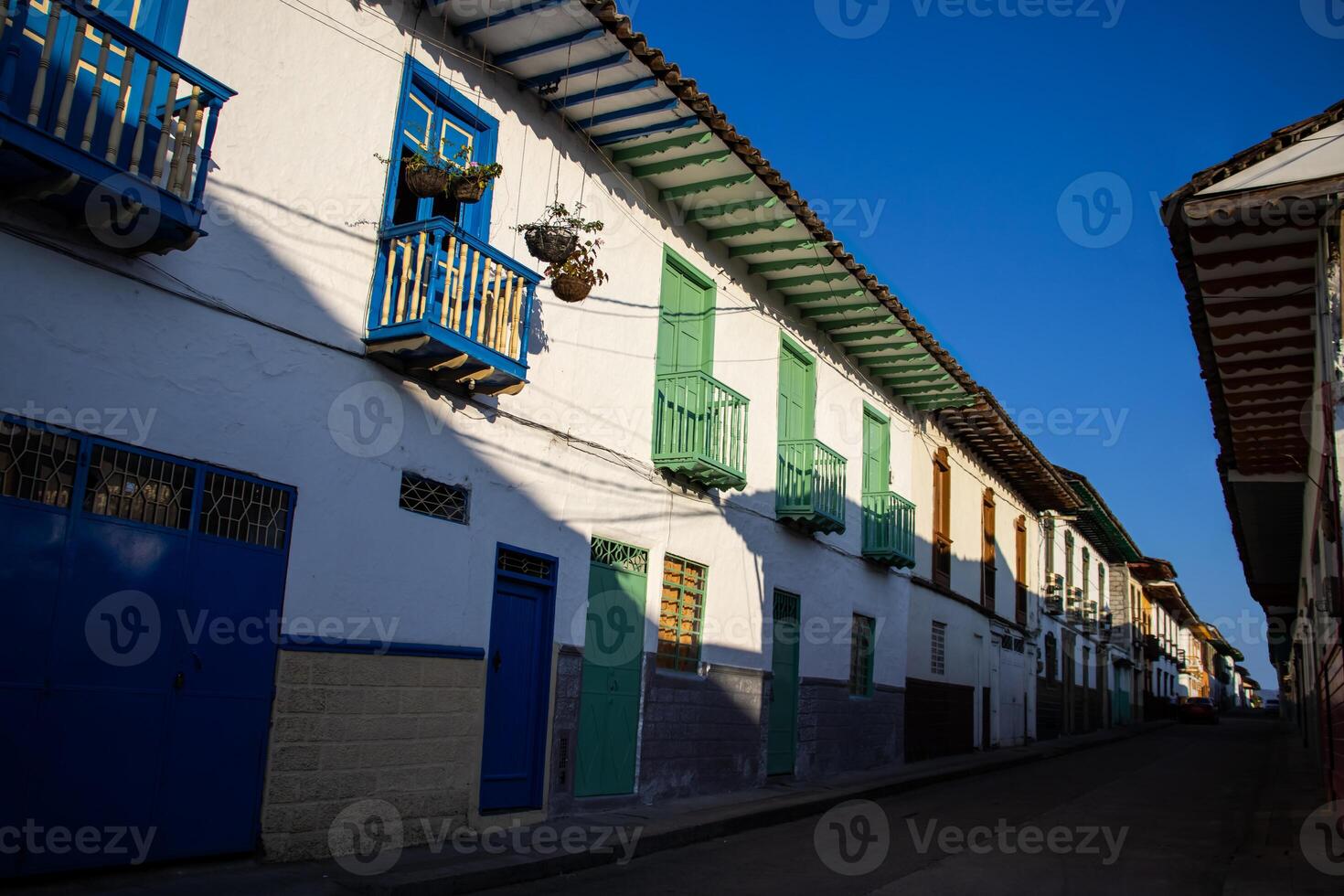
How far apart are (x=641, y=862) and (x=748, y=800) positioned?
3305mm

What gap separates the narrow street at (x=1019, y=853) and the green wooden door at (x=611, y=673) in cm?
118

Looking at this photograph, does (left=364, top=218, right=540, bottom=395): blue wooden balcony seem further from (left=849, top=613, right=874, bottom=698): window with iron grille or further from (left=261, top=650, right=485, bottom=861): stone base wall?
(left=849, top=613, right=874, bottom=698): window with iron grille

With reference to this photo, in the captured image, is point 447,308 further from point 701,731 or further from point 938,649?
point 938,649

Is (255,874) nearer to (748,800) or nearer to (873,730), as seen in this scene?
(748,800)

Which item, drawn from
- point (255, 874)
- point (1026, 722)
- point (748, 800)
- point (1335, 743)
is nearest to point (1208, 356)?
point (1335, 743)

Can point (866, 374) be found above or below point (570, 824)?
above

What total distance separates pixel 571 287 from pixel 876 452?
871 centimetres

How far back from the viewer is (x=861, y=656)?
1620 centimetres

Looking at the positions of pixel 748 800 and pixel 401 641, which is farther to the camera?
pixel 748 800

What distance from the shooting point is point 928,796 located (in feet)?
45.0

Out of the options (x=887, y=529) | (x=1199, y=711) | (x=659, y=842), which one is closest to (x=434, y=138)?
(x=659, y=842)

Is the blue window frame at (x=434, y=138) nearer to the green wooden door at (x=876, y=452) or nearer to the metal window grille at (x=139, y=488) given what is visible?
the metal window grille at (x=139, y=488)

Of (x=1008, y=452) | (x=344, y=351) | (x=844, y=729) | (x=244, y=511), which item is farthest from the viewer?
(x=1008, y=452)

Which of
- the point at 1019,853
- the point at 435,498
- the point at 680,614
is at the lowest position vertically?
the point at 1019,853
